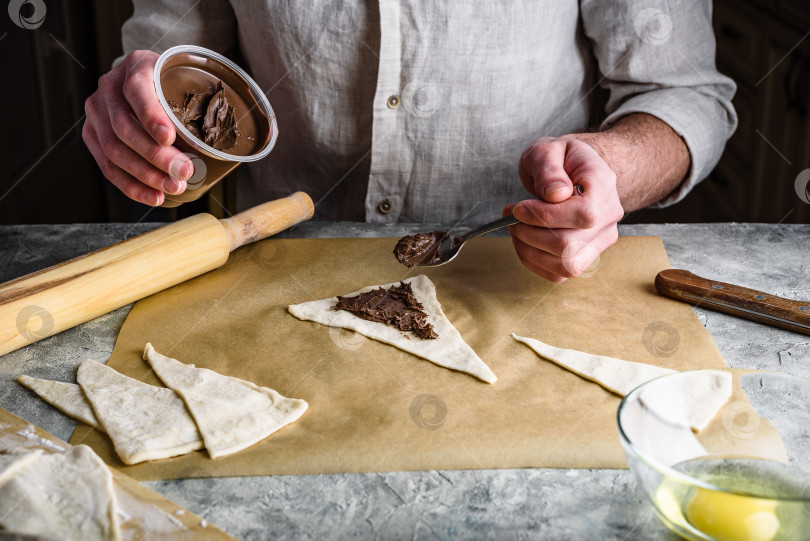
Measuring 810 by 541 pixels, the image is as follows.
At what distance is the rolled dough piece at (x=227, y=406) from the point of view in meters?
1.14

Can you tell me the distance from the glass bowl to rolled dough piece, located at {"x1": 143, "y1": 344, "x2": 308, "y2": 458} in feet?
1.90

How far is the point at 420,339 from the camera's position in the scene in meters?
1.45

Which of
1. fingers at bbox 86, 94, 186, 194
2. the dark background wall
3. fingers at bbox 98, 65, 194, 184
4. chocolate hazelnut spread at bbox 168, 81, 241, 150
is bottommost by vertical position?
the dark background wall

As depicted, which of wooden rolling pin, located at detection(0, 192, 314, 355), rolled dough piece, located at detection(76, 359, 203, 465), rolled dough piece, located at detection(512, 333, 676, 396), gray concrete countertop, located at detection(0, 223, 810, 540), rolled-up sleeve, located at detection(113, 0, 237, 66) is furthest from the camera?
rolled-up sleeve, located at detection(113, 0, 237, 66)

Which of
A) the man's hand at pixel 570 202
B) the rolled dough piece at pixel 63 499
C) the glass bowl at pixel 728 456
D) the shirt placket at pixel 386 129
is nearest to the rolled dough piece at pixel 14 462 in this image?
the rolled dough piece at pixel 63 499

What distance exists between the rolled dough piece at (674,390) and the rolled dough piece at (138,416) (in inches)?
27.6

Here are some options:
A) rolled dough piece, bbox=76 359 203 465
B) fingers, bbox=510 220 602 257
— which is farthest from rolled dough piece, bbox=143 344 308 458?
fingers, bbox=510 220 602 257

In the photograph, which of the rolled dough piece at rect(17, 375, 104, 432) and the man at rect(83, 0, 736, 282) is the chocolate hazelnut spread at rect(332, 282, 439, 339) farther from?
the rolled dough piece at rect(17, 375, 104, 432)

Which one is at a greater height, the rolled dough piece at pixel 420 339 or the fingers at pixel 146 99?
the fingers at pixel 146 99

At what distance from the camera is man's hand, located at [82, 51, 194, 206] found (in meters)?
1.33

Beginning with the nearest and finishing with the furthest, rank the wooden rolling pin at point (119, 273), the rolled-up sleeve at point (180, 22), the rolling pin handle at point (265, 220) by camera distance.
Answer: the wooden rolling pin at point (119, 273) < the rolling pin handle at point (265, 220) < the rolled-up sleeve at point (180, 22)

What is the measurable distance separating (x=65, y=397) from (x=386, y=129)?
110 cm

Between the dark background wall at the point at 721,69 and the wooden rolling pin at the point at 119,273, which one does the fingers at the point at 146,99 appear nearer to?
the wooden rolling pin at the point at 119,273

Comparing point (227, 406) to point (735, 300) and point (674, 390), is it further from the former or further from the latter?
point (735, 300)
